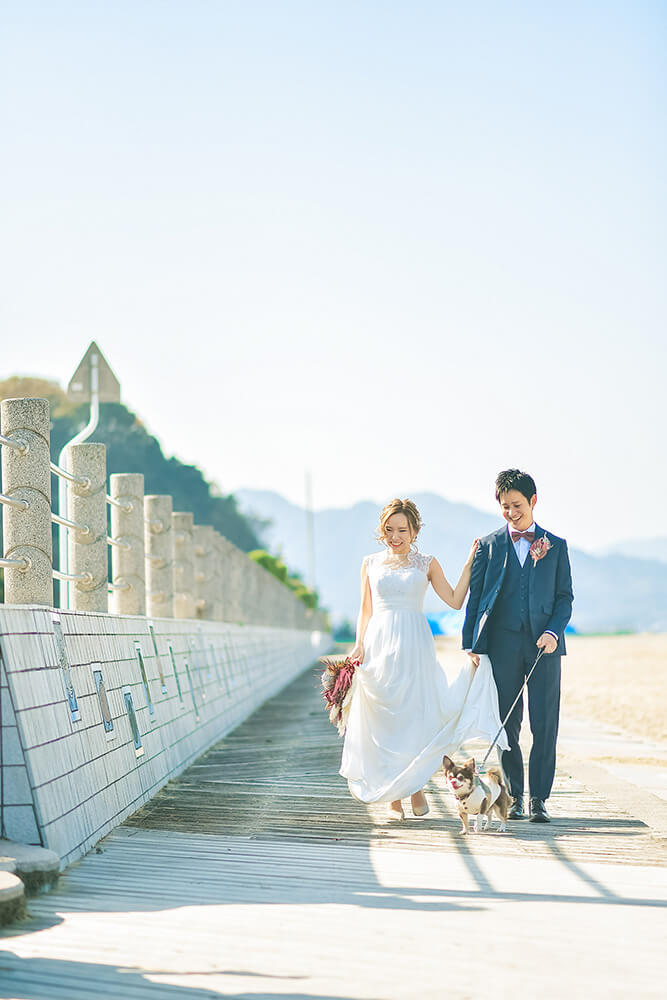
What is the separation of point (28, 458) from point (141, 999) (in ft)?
13.0

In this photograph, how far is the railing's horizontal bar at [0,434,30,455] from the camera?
698 cm

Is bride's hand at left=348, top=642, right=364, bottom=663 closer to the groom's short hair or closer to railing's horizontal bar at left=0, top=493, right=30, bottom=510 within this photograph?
the groom's short hair

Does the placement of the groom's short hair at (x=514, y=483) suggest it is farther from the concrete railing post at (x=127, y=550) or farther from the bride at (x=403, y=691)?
the concrete railing post at (x=127, y=550)

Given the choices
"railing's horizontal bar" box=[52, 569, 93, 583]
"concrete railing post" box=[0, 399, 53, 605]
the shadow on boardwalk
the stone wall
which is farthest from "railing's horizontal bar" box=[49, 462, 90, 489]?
the shadow on boardwalk

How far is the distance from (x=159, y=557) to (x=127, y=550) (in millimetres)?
1686

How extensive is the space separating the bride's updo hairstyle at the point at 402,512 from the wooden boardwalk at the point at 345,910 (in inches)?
69.3

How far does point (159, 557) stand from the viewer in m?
12.8

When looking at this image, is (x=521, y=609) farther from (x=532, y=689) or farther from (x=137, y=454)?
(x=137, y=454)

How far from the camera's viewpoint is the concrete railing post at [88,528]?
910 cm

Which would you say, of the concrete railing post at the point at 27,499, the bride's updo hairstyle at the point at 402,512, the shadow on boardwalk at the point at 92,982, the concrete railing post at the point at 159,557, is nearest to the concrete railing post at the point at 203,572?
the concrete railing post at the point at 159,557

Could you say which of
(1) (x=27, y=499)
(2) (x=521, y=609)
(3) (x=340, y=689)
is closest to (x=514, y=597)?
(2) (x=521, y=609)

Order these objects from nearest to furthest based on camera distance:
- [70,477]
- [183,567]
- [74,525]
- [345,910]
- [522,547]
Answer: [345,910] < [522,547] < [70,477] < [74,525] < [183,567]

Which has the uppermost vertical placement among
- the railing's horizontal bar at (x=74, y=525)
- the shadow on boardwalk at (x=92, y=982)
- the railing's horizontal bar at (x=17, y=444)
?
the railing's horizontal bar at (x=17, y=444)

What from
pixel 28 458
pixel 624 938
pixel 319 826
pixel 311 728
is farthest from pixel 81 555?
pixel 311 728
